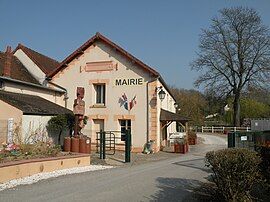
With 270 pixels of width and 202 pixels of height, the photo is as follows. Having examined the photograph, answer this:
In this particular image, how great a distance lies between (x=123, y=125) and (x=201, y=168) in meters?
9.74

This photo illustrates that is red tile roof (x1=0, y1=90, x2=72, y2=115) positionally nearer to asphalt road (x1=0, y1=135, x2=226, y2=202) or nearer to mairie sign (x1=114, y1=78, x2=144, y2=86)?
mairie sign (x1=114, y1=78, x2=144, y2=86)

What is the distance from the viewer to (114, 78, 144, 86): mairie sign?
2319 centimetres

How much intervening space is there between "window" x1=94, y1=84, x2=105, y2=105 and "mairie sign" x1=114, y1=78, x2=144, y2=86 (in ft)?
4.14

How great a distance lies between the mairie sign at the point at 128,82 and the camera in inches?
913

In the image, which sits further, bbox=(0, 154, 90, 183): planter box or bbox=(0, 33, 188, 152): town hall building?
bbox=(0, 33, 188, 152): town hall building

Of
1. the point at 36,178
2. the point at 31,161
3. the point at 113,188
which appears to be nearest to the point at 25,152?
the point at 31,161

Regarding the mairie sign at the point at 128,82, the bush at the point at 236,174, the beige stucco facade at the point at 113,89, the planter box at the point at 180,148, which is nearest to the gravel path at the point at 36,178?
the bush at the point at 236,174

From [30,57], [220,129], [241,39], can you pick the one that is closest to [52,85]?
[30,57]

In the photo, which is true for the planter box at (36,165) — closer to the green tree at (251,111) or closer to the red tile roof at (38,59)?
the red tile roof at (38,59)

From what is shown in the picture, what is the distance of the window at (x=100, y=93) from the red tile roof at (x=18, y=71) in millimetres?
4297

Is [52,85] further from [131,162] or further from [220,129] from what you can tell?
[220,129]

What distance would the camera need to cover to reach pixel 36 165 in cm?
1200

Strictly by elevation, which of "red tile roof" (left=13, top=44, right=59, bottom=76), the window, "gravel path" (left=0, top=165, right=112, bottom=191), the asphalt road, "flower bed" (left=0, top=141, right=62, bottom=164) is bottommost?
the asphalt road

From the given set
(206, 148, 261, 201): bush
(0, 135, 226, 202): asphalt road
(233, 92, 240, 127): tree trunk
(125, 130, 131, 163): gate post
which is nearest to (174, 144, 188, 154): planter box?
(125, 130, 131, 163): gate post
